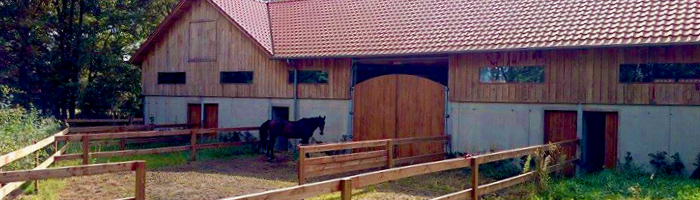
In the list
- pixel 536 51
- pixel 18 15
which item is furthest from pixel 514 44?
pixel 18 15

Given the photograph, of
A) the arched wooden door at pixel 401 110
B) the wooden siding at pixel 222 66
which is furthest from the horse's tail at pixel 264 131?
the arched wooden door at pixel 401 110

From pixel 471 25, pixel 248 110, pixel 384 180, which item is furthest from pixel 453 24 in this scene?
pixel 384 180

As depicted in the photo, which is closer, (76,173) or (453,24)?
(76,173)

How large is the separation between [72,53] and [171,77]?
5.96 meters

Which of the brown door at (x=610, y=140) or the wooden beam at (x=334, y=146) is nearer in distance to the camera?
the wooden beam at (x=334, y=146)

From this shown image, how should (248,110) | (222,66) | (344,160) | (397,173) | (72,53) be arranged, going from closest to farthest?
(397,173), (344,160), (248,110), (222,66), (72,53)

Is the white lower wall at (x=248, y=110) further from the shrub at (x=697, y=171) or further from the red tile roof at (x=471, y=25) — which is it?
the shrub at (x=697, y=171)

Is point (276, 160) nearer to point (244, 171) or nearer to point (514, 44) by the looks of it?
point (244, 171)

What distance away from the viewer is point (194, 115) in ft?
66.9

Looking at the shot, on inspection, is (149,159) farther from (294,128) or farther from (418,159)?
(418,159)

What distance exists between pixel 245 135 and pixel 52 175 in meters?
11.9

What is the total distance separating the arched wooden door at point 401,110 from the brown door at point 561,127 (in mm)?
2516

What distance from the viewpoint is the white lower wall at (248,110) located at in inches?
658

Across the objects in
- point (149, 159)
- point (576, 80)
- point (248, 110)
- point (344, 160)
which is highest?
point (576, 80)
